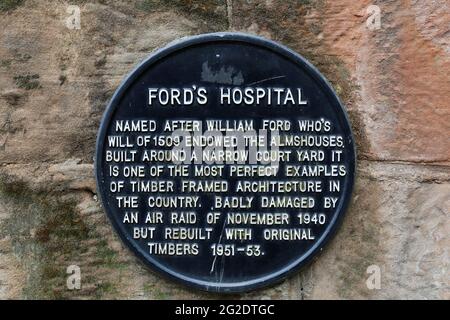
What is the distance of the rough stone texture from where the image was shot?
210cm

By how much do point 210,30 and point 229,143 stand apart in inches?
16.2

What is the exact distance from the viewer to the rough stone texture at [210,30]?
2.10m

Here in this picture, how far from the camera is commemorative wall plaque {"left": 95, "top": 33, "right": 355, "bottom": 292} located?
208 cm

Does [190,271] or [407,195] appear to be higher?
[407,195]

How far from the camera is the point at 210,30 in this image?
2109 millimetres

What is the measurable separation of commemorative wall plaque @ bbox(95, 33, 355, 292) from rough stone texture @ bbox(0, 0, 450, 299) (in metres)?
0.08

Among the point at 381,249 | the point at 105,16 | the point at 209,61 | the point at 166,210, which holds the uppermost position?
the point at 105,16

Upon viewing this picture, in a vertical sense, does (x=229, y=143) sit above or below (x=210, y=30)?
below

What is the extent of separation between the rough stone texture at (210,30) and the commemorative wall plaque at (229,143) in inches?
3.1

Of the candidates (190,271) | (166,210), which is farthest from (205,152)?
(190,271)

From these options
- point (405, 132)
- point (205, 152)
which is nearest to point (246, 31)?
point (205, 152)

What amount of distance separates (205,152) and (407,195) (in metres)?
0.75

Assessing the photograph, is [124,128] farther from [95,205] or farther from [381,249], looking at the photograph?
[381,249]

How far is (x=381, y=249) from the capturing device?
2.15 metres
